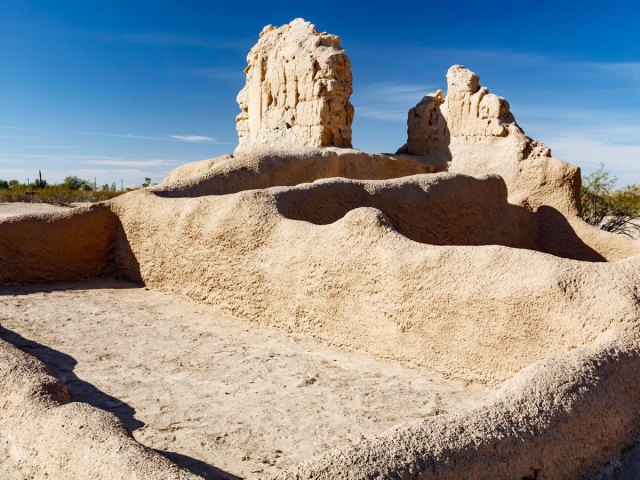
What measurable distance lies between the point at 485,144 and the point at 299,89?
4248 mm

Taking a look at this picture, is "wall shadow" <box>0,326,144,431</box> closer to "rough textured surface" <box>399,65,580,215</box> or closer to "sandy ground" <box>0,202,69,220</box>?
"rough textured surface" <box>399,65,580,215</box>

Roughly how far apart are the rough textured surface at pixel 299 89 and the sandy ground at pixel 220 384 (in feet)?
24.0

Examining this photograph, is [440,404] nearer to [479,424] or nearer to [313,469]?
[479,424]

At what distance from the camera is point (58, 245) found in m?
8.20

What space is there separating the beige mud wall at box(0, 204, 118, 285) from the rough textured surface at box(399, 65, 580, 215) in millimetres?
6559

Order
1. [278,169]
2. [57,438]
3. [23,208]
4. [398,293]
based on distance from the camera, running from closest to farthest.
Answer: [57,438]
[398,293]
[278,169]
[23,208]

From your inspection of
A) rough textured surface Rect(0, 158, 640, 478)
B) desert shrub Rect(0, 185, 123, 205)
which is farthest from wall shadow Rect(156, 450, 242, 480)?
desert shrub Rect(0, 185, 123, 205)

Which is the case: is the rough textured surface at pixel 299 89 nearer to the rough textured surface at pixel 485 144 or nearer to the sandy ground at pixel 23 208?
the rough textured surface at pixel 485 144

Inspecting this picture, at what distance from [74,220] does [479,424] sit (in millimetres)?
6757

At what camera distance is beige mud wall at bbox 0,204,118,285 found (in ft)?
26.1

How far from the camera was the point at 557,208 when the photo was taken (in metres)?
10.8

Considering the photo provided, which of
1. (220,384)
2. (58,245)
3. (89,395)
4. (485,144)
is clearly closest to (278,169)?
(58,245)

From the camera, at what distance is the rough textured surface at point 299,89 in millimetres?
13086

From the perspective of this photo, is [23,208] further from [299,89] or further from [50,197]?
[299,89]
